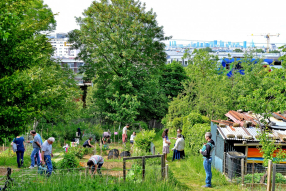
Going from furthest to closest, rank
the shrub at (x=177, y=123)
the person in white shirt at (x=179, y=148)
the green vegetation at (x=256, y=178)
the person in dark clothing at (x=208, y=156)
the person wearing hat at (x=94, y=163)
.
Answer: the shrub at (x=177, y=123) < the person in white shirt at (x=179, y=148) < the person wearing hat at (x=94, y=163) < the person in dark clothing at (x=208, y=156) < the green vegetation at (x=256, y=178)

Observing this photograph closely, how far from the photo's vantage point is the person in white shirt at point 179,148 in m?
13.3

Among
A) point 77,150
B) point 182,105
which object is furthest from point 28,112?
point 182,105

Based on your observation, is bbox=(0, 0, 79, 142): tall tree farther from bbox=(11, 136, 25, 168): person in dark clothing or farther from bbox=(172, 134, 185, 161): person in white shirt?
bbox=(172, 134, 185, 161): person in white shirt

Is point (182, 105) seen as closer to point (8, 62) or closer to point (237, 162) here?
point (237, 162)

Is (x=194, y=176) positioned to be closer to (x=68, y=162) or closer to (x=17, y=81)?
(x=68, y=162)

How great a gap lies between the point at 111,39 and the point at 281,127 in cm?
1714

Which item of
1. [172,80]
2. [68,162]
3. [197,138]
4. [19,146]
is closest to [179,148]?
[197,138]

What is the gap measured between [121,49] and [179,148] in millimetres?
12908

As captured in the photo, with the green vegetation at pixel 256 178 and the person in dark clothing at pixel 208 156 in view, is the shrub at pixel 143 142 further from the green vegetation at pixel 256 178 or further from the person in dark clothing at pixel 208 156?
the green vegetation at pixel 256 178

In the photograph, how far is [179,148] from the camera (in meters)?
13.5

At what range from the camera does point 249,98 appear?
33.7 ft

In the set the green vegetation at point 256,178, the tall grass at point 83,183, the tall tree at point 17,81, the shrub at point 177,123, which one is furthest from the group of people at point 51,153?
the shrub at point 177,123

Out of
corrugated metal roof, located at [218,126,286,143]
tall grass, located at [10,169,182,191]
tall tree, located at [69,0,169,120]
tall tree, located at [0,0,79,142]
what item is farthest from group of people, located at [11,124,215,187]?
tall tree, located at [69,0,169,120]

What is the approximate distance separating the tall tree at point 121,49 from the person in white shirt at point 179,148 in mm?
11122
